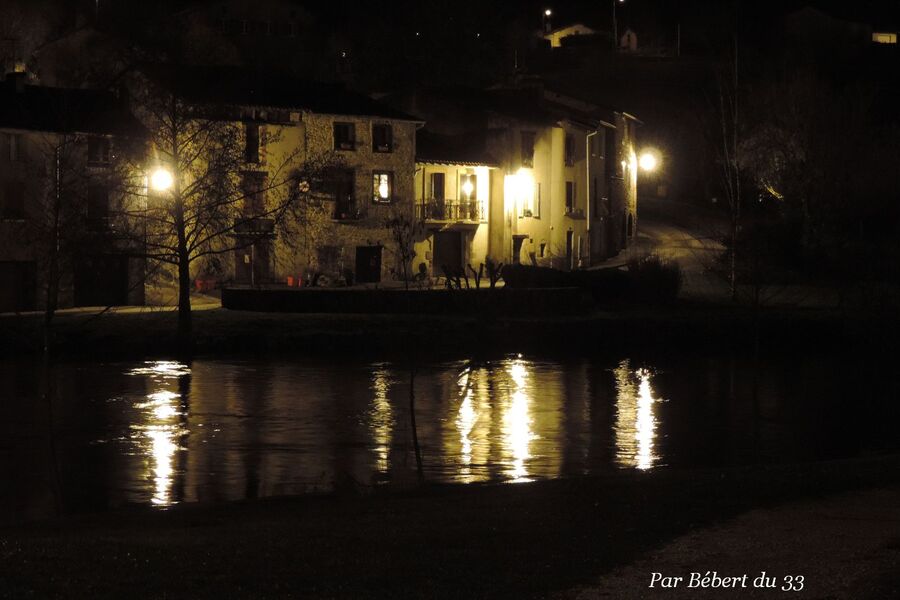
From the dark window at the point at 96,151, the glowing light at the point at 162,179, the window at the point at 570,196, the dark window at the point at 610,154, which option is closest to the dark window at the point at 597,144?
the dark window at the point at 610,154

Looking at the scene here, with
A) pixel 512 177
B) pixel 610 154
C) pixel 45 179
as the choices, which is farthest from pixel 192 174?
pixel 610 154

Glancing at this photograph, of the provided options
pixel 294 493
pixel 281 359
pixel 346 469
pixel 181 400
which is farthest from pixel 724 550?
pixel 281 359

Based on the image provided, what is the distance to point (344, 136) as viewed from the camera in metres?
74.9

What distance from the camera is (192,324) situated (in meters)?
51.5

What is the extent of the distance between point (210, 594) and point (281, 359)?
35309 mm

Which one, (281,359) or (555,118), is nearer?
(281,359)

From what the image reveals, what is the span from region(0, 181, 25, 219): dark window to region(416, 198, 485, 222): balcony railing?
83.1 ft

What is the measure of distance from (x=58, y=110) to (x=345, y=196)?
21.4m

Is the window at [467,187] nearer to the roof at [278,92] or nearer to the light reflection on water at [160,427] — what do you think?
the roof at [278,92]

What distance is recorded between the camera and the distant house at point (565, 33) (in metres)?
136

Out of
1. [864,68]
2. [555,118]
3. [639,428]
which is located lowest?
[639,428]

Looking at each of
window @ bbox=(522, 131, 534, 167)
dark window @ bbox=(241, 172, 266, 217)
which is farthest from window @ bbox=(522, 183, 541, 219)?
dark window @ bbox=(241, 172, 266, 217)

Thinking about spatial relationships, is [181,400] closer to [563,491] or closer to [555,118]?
[563,491]

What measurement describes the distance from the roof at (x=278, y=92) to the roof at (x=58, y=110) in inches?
176
